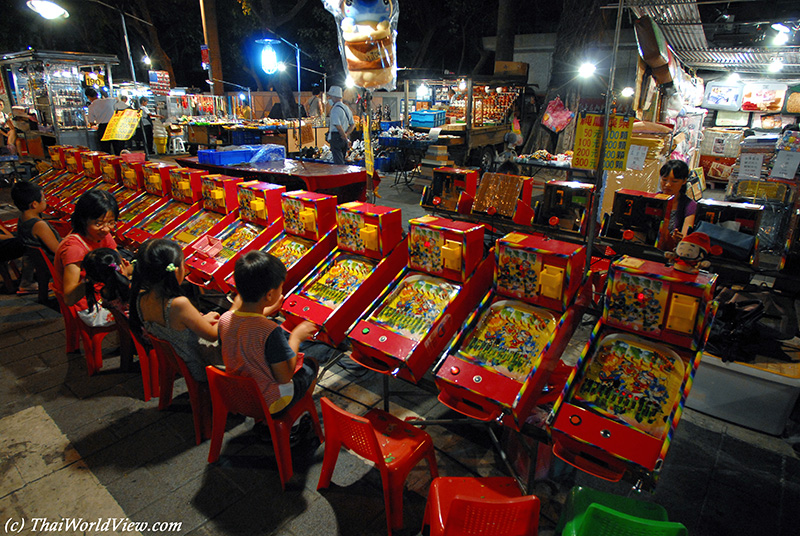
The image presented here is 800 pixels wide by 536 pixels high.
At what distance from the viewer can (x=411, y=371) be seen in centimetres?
283

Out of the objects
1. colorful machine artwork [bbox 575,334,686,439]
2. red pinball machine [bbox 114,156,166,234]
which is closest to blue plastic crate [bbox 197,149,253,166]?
red pinball machine [bbox 114,156,166,234]

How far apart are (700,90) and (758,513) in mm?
16509

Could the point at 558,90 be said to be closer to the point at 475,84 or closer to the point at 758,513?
the point at 475,84

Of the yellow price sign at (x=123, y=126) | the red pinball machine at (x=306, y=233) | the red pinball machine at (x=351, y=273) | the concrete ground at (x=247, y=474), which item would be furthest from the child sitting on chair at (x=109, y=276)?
the yellow price sign at (x=123, y=126)

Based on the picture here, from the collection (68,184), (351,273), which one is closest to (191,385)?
(351,273)

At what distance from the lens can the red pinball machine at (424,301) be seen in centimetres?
293

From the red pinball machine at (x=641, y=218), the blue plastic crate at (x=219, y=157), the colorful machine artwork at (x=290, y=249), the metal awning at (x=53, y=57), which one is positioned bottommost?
the colorful machine artwork at (x=290, y=249)

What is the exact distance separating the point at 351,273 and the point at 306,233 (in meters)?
0.77

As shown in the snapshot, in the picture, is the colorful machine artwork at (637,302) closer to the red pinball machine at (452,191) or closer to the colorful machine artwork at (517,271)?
the colorful machine artwork at (517,271)

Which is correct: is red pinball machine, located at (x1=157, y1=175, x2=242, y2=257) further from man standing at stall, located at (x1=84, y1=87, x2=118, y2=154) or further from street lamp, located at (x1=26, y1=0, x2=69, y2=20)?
street lamp, located at (x1=26, y1=0, x2=69, y2=20)

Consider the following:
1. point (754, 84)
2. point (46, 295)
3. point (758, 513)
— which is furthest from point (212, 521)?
point (754, 84)

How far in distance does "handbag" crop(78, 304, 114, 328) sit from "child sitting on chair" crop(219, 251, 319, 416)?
189cm

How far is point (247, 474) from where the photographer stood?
2.96 metres

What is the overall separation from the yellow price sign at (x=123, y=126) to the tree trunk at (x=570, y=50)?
30.6ft
